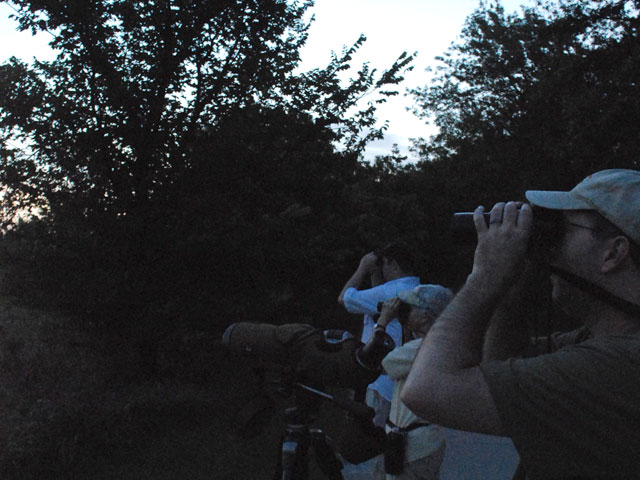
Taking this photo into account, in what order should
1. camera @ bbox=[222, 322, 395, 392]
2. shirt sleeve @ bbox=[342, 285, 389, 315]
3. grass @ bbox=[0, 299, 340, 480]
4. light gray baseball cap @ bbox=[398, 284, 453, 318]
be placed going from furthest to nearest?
1. grass @ bbox=[0, 299, 340, 480]
2. shirt sleeve @ bbox=[342, 285, 389, 315]
3. light gray baseball cap @ bbox=[398, 284, 453, 318]
4. camera @ bbox=[222, 322, 395, 392]

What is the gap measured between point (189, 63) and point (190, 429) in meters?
4.17

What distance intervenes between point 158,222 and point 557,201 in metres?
5.68

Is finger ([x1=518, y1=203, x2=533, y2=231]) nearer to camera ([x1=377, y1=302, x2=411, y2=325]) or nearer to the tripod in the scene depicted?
the tripod

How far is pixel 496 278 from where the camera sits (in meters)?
1.54

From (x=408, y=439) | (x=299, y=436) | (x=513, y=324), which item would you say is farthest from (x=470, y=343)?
(x=408, y=439)

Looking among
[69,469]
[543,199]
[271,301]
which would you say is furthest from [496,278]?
[271,301]

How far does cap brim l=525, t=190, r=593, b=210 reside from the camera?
1.57 metres

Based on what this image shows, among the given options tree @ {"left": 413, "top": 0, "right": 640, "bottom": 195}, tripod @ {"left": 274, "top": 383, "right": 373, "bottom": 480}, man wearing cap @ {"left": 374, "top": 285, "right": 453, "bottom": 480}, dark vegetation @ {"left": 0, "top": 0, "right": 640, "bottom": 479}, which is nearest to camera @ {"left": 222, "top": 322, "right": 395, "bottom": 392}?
tripod @ {"left": 274, "top": 383, "right": 373, "bottom": 480}

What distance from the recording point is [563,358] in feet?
4.52

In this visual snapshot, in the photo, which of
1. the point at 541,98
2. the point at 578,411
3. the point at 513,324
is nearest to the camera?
the point at 578,411

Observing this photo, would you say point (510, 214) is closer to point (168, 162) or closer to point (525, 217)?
point (525, 217)

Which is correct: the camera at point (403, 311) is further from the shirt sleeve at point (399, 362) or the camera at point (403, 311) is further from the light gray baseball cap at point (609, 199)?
the light gray baseball cap at point (609, 199)

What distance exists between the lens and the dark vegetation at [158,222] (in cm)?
639

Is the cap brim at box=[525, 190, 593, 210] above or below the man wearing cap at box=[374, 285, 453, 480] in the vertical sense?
above
